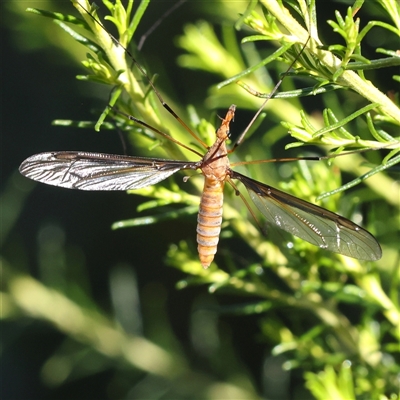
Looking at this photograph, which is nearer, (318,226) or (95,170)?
(318,226)

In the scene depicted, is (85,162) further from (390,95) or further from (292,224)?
(390,95)

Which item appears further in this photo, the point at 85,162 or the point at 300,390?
the point at 300,390

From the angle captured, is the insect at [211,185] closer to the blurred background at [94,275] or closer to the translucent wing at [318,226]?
the translucent wing at [318,226]

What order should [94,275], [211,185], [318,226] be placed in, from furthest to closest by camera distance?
[94,275], [211,185], [318,226]

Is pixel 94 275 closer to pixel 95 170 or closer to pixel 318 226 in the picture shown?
pixel 95 170

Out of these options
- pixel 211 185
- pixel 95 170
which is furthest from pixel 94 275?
pixel 211 185

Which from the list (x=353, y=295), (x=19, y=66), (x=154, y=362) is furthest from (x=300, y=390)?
(x=19, y=66)
